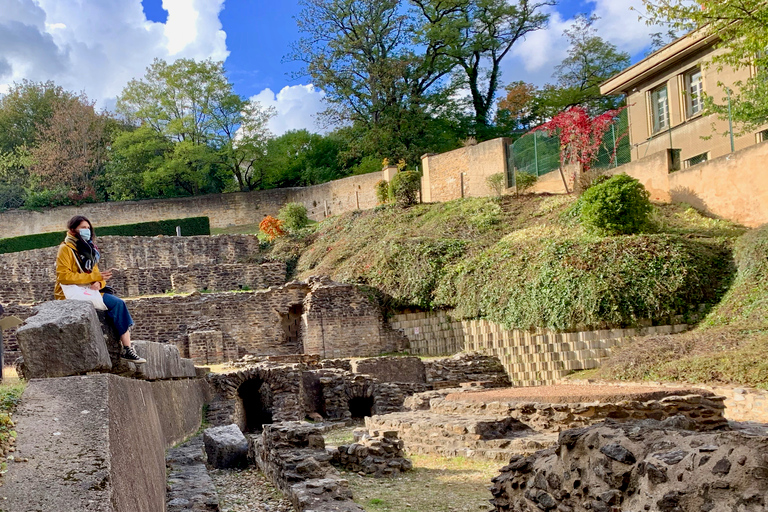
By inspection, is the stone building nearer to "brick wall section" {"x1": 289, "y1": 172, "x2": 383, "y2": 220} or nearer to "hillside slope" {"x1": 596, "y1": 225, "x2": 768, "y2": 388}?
"hillside slope" {"x1": 596, "y1": 225, "x2": 768, "y2": 388}

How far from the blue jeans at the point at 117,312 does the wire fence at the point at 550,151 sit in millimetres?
20144

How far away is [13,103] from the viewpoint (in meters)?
44.7

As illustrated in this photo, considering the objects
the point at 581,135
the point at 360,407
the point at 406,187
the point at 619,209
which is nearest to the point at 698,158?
the point at 581,135

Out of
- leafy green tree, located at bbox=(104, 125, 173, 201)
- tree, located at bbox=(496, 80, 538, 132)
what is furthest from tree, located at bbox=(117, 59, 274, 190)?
tree, located at bbox=(496, 80, 538, 132)

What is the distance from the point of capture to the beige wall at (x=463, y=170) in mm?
27469

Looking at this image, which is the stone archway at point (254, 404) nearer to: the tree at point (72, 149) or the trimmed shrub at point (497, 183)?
the trimmed shrub at point (497, 183)

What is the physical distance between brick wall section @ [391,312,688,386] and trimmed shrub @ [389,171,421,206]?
8.11 meters

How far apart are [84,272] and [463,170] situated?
23469mm

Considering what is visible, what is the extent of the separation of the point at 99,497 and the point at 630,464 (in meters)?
3.15

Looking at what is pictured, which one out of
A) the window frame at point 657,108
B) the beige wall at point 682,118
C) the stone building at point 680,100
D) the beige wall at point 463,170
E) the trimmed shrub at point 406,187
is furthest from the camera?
the trimmed shrub at point 406,187

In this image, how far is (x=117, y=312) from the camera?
6.05 metres

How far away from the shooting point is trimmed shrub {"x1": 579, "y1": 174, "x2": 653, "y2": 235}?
17.7 meters

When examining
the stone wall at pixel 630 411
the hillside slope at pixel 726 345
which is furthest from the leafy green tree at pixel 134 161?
the stone wall at pixel 630 411

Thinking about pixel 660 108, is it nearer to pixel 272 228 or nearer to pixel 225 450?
pixel 272 228
